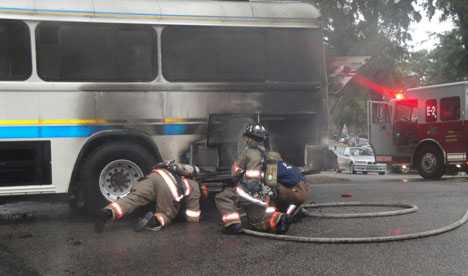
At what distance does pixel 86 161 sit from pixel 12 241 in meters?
1.63

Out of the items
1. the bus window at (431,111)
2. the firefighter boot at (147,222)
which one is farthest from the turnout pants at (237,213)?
the bus window at (431,111)

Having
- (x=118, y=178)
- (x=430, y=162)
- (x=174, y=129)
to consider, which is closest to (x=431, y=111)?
(x=430, y=162)

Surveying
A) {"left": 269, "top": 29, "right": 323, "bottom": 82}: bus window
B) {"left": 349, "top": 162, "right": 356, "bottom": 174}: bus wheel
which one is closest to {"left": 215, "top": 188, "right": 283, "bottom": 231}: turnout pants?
{"left": 269, "top": 29, "right": 323, "bottom": 82}: bus window

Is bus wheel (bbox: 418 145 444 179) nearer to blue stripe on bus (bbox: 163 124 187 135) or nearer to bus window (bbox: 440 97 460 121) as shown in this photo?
bus window (bbox: 440 97 460 121)

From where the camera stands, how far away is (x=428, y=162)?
15039mm

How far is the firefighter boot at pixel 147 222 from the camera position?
247 inches

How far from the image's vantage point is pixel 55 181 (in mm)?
7184

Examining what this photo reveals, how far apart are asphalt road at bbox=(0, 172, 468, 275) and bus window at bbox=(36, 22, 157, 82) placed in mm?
2107

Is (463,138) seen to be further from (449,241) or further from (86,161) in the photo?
(86,161)

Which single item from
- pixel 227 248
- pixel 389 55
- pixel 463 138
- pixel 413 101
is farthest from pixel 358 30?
pixel 227 248

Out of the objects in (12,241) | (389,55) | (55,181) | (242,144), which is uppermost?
(389,55)

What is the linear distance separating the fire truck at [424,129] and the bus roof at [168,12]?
7863 millimetres

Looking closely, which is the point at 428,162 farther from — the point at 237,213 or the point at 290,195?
the point at 237,213

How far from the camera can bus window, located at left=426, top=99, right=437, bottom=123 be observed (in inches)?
587
